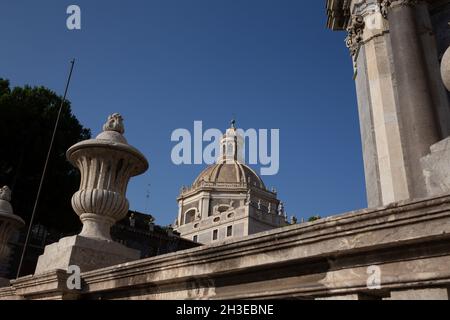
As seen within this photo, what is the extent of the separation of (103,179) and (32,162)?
19.4 metres

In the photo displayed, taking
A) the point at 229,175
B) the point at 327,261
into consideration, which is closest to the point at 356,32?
the point at 327,261

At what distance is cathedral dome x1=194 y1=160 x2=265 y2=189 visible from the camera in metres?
71.6

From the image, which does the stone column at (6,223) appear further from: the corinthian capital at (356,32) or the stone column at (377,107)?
the corinthian capital at (356,32)

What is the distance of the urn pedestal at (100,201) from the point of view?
5570 millimetres

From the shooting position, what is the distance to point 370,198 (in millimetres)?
9453

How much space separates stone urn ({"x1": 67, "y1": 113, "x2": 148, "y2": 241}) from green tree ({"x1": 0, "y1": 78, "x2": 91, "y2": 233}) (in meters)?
18.2

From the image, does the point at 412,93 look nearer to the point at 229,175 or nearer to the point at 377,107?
the point at 377,107

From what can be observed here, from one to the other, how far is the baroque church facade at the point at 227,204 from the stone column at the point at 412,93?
44.4m

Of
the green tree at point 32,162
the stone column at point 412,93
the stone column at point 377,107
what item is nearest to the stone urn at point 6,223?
the stone column at point 377,107

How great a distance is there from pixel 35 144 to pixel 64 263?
1982cm

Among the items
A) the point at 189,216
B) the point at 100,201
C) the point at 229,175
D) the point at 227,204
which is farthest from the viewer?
the point at 229,175

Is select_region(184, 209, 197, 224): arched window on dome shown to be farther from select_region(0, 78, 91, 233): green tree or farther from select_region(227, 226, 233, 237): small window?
select_region(0, 78, 91, 233): green tree

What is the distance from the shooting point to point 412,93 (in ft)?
27.0
